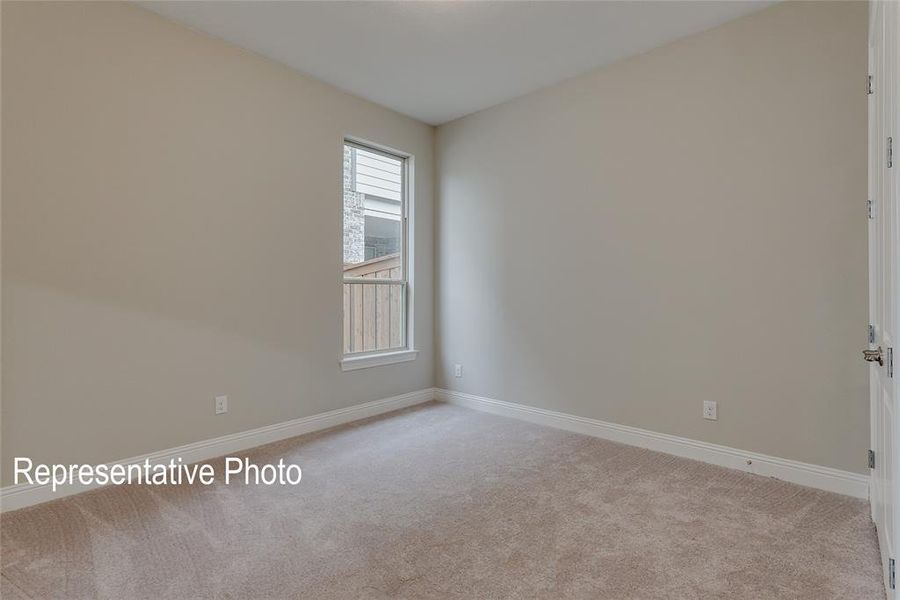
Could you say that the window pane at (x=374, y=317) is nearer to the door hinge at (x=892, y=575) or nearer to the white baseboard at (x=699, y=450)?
the white baseboard at (x=699, y=450)

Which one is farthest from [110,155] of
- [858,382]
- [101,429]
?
[858,382]

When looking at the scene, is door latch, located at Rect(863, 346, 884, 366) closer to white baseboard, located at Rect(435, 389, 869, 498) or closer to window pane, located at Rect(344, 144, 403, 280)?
white baseboard, located at Rect(435, 389, 869, 498)

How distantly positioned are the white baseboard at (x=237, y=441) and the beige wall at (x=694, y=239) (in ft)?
2.92

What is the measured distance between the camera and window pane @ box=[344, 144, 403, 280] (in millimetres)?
3805

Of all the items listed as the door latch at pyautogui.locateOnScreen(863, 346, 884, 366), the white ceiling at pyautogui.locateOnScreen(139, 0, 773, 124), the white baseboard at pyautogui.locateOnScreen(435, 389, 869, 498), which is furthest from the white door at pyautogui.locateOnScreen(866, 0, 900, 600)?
the white ceiling at pyautogui.locateOnScreen(139, 0, 773, 124)

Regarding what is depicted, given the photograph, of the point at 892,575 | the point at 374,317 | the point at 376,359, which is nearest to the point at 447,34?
the point at 374,317

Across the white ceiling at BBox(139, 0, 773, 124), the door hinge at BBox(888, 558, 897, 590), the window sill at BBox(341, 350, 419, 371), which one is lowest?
the door hinge at BBox(888, 558, 897, 590)

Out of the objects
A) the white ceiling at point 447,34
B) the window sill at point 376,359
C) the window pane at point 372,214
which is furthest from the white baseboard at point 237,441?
the white ceiling at point 447,34

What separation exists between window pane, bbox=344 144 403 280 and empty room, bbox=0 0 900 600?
59 mm

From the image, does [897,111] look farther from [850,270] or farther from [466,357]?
[466,357]

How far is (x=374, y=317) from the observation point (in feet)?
13.3

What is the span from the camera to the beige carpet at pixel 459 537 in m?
1.65

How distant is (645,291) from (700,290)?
13.3 inches

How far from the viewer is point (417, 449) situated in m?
3.06
